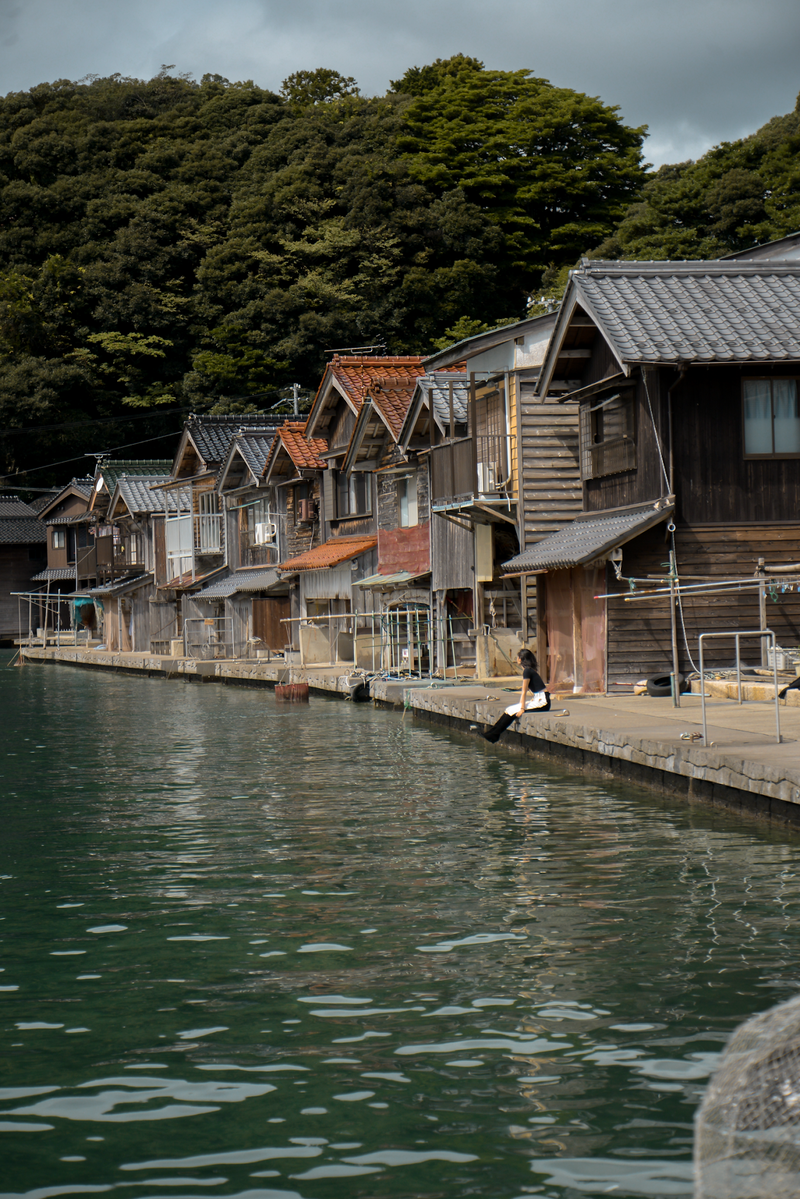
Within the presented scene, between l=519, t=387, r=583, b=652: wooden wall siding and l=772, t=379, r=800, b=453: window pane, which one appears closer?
l=772, t=379, r=800, b=453: window pane

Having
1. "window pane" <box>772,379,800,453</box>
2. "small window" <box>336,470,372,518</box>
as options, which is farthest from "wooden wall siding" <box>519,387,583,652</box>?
"small window" <box>336,470,372,518</box>

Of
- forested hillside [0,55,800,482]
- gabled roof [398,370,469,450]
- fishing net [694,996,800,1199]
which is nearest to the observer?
fishing net [694,996,800,1199]

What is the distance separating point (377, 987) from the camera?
333 inches

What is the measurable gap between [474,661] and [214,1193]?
29.3 m

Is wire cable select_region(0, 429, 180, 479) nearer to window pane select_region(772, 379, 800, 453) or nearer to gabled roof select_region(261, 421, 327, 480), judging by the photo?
gabled roof select_region(261, 421, 327, 480)

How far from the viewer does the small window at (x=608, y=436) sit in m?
24.6

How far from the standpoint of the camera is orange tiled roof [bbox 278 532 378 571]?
4169 centimetres

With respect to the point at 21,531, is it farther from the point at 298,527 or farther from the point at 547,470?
the point at 547,470

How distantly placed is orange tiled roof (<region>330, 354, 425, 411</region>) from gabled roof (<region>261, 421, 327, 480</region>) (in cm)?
386

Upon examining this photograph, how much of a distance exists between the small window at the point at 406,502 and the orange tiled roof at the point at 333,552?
264cm

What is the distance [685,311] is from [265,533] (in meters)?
30.5

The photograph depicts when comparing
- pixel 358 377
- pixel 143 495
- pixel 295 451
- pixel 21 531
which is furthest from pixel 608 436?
pixel 21 531

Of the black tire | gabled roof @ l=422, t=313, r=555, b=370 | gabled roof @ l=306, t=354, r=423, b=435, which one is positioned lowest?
the black tire

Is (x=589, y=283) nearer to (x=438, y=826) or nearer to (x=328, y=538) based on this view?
(x=438, y=826)
